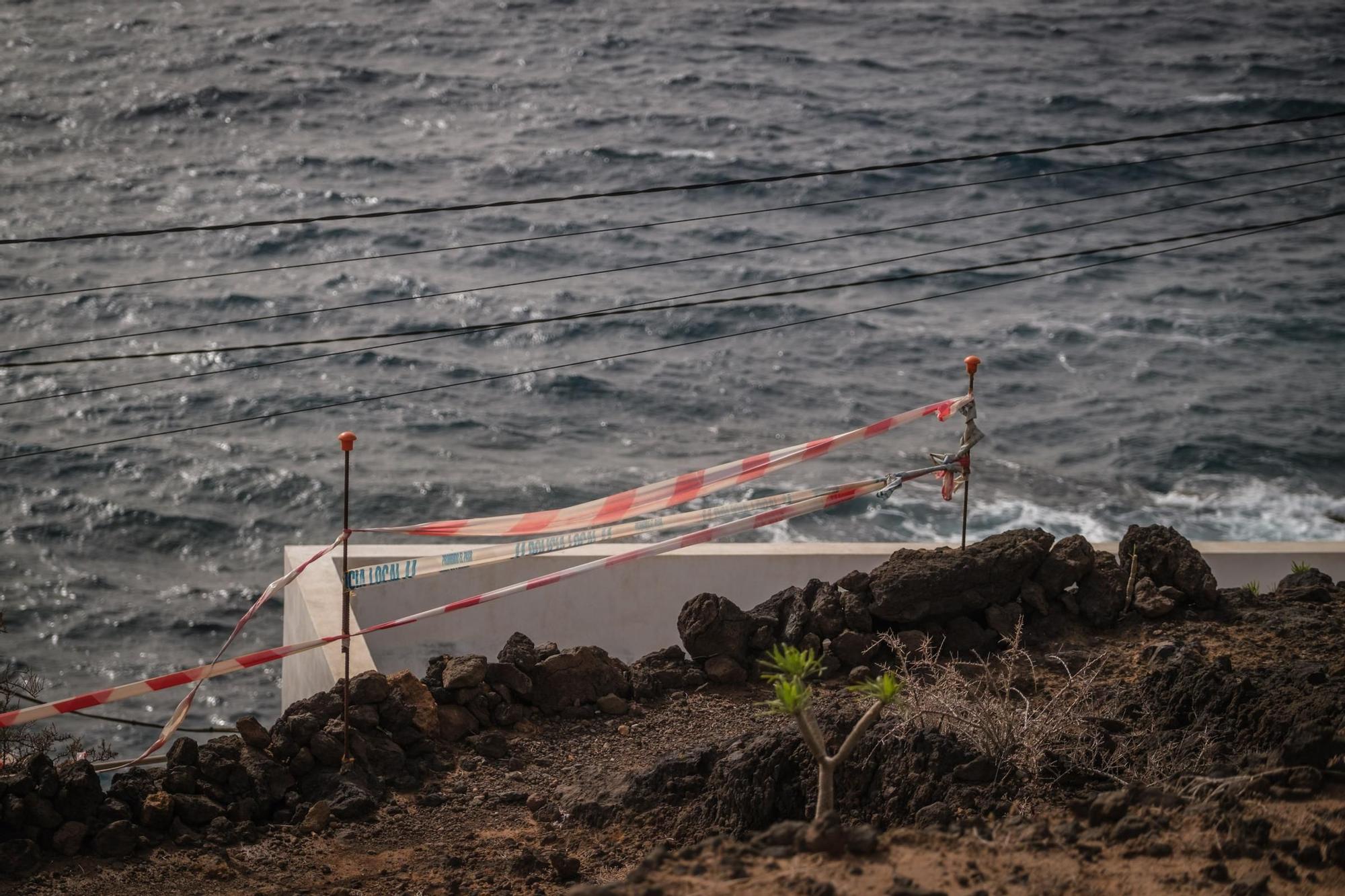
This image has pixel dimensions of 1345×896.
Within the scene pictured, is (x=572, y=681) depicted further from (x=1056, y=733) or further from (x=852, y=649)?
(x=1056, y=733)

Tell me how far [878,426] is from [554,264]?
2137 centimetres

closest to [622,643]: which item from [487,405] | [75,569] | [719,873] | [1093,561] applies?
[1093,561]

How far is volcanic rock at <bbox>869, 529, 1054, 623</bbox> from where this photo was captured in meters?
8.84

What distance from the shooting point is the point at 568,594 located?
10266 mm

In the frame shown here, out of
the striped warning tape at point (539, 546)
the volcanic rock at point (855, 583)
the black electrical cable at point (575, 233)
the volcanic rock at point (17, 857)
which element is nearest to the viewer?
the volcanic rock at point (17, 857)

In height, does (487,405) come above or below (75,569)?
→ above

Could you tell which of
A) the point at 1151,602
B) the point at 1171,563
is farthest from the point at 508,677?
the point at 1171,563

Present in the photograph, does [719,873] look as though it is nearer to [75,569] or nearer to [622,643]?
[622,643]

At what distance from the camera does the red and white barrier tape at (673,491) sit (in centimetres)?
895

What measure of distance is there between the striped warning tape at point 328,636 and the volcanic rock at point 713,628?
41 cm

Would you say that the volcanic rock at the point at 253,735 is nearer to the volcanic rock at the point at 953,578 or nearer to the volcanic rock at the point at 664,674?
the volcanic rock at the point at 664,674

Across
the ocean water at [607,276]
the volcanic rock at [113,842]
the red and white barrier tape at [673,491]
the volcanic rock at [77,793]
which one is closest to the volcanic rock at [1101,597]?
the red and white barrier tape at [673,491]

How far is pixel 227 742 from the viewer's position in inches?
296

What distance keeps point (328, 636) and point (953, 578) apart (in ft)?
13.4
